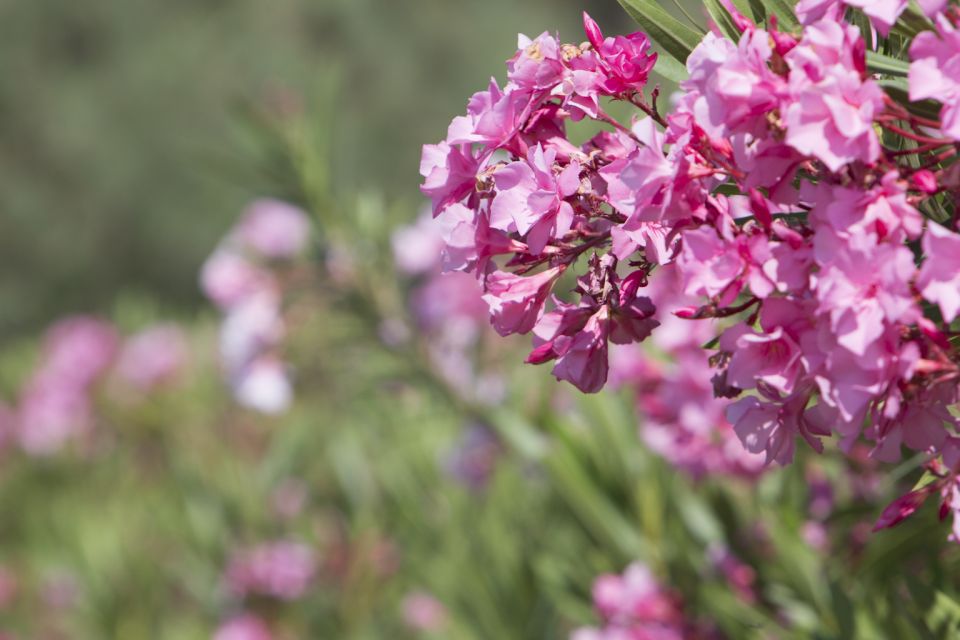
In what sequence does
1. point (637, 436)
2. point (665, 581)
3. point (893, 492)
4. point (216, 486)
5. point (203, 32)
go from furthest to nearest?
point (203, 32), point (216, 486), point (637, 436), point (665, 581), point (893, 492)

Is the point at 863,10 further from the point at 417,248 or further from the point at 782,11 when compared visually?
the point at 417,248

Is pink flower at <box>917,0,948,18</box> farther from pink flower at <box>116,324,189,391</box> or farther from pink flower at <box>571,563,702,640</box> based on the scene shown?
pink flower at <box>116,324,189,391</box>

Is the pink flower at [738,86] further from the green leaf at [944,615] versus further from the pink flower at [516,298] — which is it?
the green leaf at [944,615]

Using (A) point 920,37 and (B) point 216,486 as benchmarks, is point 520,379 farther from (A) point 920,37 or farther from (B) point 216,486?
(A) point 920,37

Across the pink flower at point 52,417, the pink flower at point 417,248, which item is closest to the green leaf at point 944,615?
the pink flower at point 417,248

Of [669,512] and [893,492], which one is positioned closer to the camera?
[893,492]

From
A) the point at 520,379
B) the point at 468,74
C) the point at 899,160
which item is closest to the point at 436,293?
the point at 520,379

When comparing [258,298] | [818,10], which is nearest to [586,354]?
[818,10]
